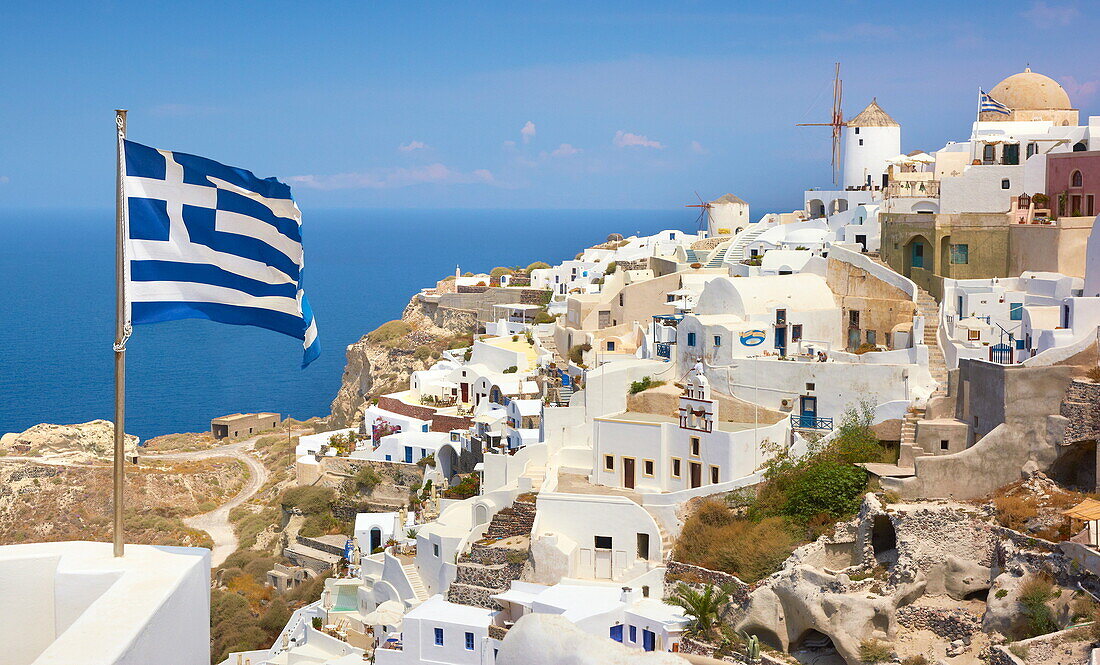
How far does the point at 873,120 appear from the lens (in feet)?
143

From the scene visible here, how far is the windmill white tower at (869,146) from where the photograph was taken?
141 feet

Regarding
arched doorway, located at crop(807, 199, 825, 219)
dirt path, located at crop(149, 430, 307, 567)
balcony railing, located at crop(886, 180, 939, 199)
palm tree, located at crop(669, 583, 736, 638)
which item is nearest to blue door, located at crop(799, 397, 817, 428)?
palm tree, located at crop(669, 583, 736, 638)

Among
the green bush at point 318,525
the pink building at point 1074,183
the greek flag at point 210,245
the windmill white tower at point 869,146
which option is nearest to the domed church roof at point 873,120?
the windmill white tower at point 869,146

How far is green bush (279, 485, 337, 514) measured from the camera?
36.7 metres

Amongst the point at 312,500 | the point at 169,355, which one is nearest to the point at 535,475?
the point at 312,500

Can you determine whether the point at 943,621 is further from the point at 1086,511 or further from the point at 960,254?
the point at 960,254

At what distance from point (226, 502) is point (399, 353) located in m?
11.4

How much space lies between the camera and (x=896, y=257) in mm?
30594

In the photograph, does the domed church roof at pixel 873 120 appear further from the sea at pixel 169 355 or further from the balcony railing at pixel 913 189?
the sea at pixel 169 355

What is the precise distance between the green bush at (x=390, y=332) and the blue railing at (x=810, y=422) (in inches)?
1244

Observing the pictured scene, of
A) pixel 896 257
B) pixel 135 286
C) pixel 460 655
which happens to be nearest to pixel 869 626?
pixel 460 655

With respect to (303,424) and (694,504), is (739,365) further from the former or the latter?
(303,424)

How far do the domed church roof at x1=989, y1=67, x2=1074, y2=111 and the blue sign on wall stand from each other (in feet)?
53.3

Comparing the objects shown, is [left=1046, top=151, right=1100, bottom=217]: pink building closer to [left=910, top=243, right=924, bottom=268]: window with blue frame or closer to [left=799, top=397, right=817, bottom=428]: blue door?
[left=910, top=243, right=924, bottom=268]: window with blue frame
